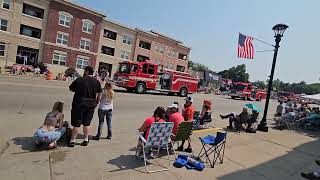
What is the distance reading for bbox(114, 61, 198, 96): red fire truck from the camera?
26.4 meters

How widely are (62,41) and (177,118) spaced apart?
129 ft

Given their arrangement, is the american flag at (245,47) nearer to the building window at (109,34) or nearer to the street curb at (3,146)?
the street curb at (3,146)

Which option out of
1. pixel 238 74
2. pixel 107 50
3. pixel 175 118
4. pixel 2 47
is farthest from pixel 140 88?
pixel 238 74

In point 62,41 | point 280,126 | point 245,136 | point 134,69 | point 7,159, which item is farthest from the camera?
point 62,41

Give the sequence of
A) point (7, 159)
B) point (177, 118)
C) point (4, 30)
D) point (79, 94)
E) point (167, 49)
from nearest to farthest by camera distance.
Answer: point (7, 159) < point (79, 94) < point (177, 118) < point (4, 30) < point (167, 49)

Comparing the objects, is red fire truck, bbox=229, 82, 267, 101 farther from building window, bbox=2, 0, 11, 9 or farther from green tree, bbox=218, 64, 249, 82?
green tree, bbox=218, 64, 249, 82

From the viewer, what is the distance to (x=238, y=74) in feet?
445

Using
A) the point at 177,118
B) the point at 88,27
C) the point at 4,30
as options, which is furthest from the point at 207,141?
the point at 88,27

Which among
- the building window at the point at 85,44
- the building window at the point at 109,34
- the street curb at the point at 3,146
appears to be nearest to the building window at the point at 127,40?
the building window at the point at 109,34

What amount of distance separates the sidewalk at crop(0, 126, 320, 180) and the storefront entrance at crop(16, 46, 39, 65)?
116 feet

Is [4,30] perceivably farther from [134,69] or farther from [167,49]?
[167,49]

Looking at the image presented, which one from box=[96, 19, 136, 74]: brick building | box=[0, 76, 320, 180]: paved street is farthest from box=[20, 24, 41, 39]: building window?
box=[0, 76, 320, 180]: paved street

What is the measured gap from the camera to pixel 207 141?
7785 mm

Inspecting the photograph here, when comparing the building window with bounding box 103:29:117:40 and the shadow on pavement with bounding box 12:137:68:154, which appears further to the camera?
the building window with bounding box 103:29:117:40
